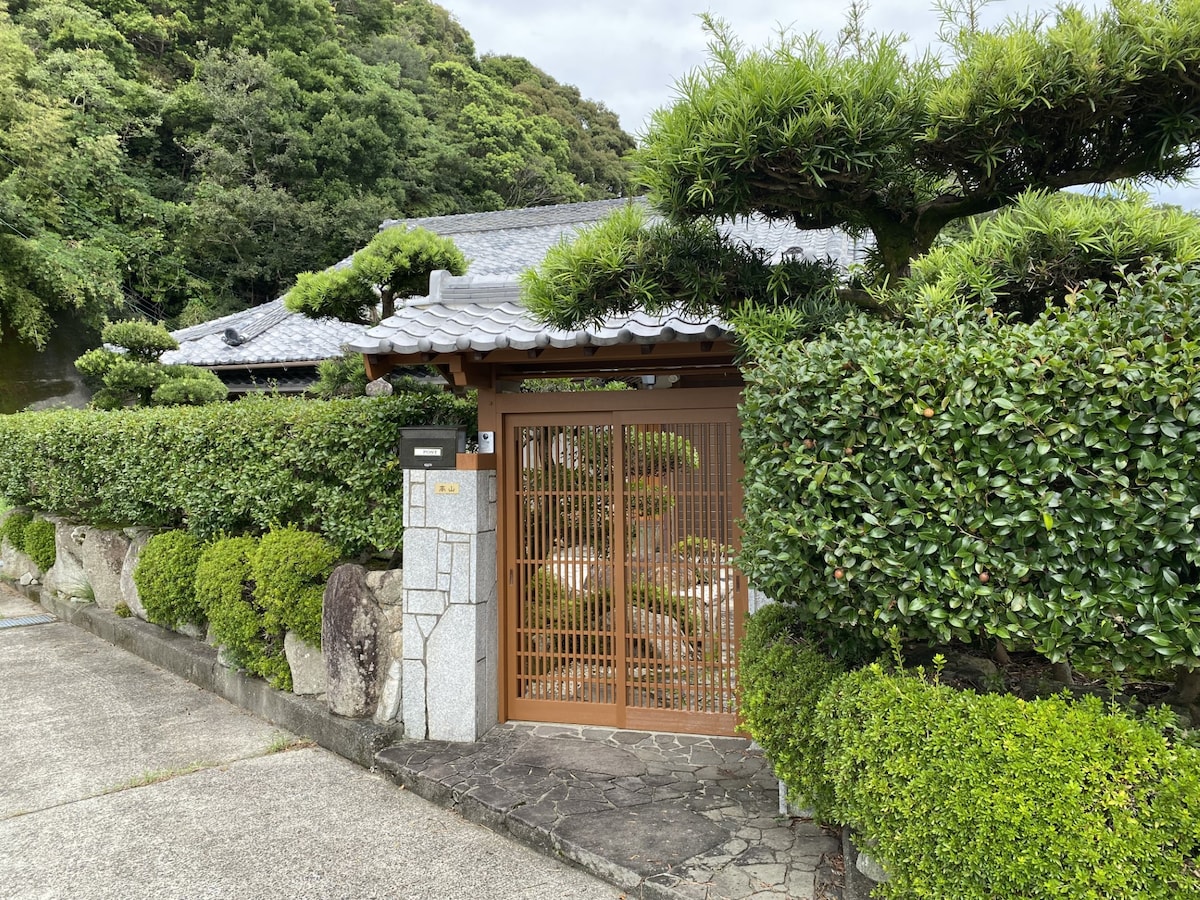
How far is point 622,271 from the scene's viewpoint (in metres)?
3.55

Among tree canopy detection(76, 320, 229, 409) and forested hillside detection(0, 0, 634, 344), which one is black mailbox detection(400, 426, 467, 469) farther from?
forested hillside detection(0, 0, 634, 344)

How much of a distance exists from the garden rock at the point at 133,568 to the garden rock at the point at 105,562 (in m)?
0.14

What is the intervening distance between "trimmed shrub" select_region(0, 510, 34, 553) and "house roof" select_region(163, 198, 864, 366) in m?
3.52

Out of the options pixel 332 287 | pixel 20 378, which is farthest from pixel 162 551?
pixel 20 378

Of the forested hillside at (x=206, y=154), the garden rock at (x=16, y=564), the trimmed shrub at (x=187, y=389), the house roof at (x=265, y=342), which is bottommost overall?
the garden rock at (x=16, y=564)

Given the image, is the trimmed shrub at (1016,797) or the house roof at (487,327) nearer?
the trimmed shrub at (1016,797)

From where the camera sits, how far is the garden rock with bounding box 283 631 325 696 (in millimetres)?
5332

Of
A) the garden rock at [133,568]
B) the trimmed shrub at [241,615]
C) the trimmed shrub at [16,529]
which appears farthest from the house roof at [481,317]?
the trimmed shrub at [16,529]

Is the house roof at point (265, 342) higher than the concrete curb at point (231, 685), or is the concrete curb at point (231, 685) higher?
the house roof at point (265, 342)

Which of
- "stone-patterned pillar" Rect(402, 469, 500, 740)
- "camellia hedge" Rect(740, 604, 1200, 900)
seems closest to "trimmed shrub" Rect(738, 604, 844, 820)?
"camellia hedge" Rect(740, 604, 1200, 900)

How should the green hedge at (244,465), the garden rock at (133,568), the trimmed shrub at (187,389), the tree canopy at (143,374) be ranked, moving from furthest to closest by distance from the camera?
the tree canopy at (143,374), the trimmed shrub at (187,389), the garden rock at (133,568), the green hedge at (244,465)

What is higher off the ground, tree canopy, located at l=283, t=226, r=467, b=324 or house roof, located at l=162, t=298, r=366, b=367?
house roof, located at l=162, t=298, r=366, b=367

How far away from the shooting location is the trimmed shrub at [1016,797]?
206 cm

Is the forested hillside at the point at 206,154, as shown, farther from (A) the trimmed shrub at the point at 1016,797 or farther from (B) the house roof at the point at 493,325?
(A) the trimmed shrub at the point at 1016,797
